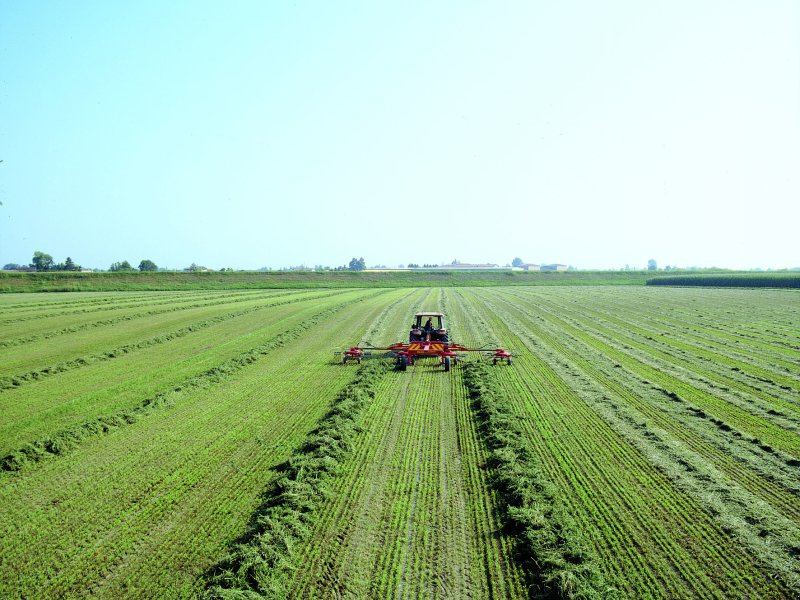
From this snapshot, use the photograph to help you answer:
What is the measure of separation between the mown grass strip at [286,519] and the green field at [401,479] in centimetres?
4

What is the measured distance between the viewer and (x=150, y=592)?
18.7 ft

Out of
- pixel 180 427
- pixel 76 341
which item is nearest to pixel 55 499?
pixel 180 427

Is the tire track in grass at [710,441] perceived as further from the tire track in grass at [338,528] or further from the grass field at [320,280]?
the grass field at [320,280]

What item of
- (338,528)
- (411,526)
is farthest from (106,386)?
(411,526)

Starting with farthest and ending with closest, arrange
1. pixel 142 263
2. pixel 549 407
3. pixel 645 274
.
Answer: pixel 142 263, pixel 645 274, pixel 549 407

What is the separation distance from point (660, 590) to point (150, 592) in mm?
5954

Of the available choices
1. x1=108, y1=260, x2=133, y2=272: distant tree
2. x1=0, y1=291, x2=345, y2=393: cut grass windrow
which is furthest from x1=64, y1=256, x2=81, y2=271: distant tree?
x1=0, y1=291, x2=345, y2=393: cut grass windrow

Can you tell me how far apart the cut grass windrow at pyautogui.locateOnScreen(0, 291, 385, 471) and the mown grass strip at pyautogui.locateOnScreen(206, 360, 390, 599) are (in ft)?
15.8

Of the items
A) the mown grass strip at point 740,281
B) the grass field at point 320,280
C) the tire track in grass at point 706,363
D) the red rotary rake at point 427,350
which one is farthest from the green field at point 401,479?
the mown grass strip at point 740,281

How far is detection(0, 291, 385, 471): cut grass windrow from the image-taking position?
9539 millimetres

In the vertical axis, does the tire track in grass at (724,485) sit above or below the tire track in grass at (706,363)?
below

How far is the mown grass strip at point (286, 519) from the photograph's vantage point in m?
5.73

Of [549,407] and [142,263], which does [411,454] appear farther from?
[142,263]

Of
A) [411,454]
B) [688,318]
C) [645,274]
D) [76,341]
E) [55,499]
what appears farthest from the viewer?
[645,274]
